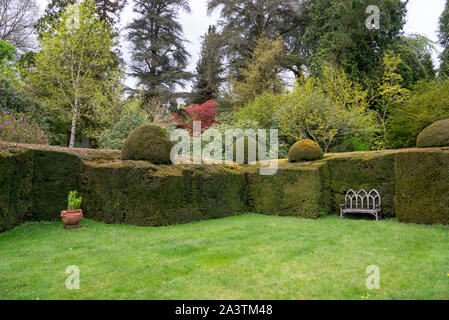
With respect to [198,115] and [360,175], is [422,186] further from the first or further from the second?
[198,115]

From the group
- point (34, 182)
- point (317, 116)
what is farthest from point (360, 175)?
point (34, 182)

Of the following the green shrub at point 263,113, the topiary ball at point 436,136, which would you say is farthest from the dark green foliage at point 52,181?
the green shrub at point 263,113

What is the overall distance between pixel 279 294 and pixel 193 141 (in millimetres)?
12841

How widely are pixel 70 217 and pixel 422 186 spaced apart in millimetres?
8575

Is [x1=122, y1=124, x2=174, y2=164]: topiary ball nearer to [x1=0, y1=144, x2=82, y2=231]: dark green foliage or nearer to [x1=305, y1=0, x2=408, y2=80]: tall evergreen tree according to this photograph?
[x1=0, y1=144, x2=82, y2=231]: dark green foliage

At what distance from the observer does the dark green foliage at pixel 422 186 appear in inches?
269

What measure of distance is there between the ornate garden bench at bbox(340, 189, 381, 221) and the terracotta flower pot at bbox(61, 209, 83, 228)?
7.05 m

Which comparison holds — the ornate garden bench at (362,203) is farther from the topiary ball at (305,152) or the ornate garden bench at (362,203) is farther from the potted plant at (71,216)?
the potted plant at (71,216)

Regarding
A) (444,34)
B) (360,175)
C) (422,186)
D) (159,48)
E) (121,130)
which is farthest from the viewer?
(444,34)

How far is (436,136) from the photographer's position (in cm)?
739

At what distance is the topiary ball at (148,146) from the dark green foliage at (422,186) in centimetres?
633

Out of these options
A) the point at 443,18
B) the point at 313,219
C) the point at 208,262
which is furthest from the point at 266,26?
the point at 208,262

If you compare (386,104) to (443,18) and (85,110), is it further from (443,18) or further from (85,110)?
(85,110)
